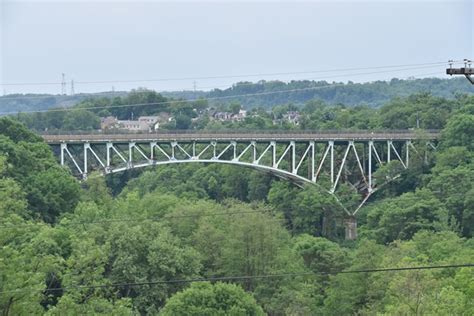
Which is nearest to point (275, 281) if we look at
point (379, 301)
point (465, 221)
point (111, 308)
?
point (379, 301)

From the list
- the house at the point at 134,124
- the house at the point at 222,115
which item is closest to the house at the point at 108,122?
the house at the point at 134,124

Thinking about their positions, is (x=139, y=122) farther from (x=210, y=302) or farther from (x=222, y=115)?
(x=210, y=302)

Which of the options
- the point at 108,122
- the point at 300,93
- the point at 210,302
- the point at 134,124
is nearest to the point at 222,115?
the point at 134,124

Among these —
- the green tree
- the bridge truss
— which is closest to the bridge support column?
the bridge truss

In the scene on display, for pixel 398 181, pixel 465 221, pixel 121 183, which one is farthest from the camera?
pixel 121 183

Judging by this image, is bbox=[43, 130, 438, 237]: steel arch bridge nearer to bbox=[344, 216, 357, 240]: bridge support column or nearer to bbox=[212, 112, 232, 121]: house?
bbox=[344, 216, 357, 240]: bridge support column

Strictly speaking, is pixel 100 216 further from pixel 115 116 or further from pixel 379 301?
pixel 115 116

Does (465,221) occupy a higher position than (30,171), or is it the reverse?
(30,171)
